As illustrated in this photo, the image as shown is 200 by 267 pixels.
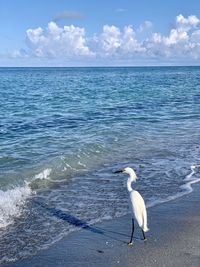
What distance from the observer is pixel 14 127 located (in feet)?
79.0

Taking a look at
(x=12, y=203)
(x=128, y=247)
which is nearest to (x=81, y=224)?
(x=128, y=247)

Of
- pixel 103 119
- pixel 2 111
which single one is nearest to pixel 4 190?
pixel 103 119

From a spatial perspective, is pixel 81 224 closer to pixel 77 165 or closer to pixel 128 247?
pixel 128 247

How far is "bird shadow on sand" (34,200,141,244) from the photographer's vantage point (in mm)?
9430

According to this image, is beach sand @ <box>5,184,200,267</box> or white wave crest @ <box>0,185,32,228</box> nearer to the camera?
beach sand @ <box>5,184,200,267</box>

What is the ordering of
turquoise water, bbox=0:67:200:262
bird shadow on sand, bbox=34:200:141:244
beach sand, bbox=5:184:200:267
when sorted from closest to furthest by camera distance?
1. beach sand, bbox=5:184:200:267
2. bird shadow on sand, bbox=34:200:141:244
3. turquoise water, bbox=0:67:200:262

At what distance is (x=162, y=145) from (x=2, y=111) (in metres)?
16.0

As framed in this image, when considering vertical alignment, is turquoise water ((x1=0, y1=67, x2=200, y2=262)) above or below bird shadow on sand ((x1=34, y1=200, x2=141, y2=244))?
below

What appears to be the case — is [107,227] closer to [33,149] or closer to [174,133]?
[33,149]

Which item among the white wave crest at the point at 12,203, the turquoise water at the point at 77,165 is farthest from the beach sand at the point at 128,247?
the white wave crest at the point at 12,203

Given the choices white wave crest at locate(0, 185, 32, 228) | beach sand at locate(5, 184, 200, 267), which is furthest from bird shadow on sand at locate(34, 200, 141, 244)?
white wave crest at locate(0, 185, 32, 228)

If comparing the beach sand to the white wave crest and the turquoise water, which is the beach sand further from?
the white wave crest

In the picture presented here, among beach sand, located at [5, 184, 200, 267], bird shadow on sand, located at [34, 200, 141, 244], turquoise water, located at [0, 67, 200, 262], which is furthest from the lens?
turquoise water, located at [0, 67, 200, 262]

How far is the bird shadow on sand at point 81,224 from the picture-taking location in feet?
30.9
